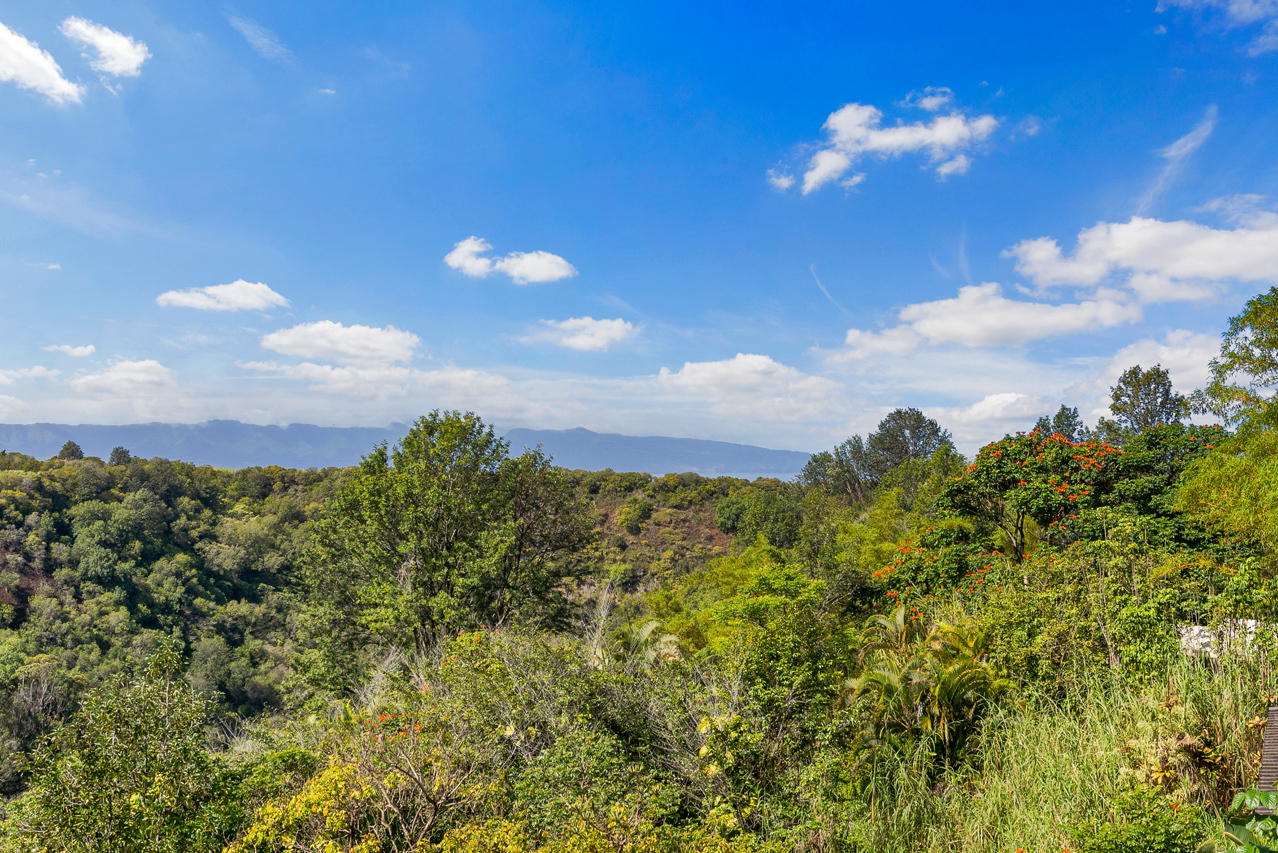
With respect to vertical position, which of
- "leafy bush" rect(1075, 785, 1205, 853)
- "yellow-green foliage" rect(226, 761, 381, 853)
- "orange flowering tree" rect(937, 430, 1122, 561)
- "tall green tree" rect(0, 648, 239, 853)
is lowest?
"yellow-green foliage" rect(226, 761, 381, 853)

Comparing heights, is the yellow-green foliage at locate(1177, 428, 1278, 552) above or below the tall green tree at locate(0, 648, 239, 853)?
above

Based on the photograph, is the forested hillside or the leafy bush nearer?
the leafy bush

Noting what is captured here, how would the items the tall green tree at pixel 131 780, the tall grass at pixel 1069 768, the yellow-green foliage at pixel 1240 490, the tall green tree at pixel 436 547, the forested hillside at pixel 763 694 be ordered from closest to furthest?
the tall green tree at pixel 131 780 < the tall grass at pixel 1069 768 < the forested hillside at pixel 763 694 < the yellow-green foliage at pixel 1240 490 < the tall green tree at pixel 436 547

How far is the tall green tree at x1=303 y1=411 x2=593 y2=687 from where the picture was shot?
40.0ft

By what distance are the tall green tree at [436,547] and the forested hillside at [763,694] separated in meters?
0.08

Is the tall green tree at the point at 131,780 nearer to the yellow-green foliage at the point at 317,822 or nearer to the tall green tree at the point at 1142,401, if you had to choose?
the yellow-green foliage at the point at 317,822

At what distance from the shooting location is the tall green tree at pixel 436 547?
40.0 feet

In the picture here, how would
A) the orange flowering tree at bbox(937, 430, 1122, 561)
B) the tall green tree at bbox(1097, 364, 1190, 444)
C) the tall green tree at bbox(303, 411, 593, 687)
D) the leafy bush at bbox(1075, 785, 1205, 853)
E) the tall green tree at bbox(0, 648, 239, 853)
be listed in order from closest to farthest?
1. the leafy bush at bbox(1075, 785, 1205, 853)
2. the tall green tree at bbox(0, 648, 239, 853)
3. the orange flowering tree at bbox(937, 430, 1122, 561)
4. the tall green tree at bbox(303, 411, 593, 687)
5. the tall green tree at bbox(1097, 364, 1190, 444)

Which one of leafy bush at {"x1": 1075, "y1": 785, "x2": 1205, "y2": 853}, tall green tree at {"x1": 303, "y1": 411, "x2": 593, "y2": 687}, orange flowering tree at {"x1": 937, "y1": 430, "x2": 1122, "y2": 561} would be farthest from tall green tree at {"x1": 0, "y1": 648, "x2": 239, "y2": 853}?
orange flowering tree at {"x1": 937, "y1": 430, "x2": 1122, "y2": 561}

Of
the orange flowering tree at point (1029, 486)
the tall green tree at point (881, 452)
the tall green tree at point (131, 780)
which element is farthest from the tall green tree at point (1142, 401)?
the tall green tree at point (131, 780)

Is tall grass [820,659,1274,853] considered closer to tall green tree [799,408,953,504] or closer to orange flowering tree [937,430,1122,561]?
orange flowering tree [937,430,1122,561]

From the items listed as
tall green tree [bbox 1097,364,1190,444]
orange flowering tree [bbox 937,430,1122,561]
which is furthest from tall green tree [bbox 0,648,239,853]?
tall green tree [bbox 1097,364,1190,444]

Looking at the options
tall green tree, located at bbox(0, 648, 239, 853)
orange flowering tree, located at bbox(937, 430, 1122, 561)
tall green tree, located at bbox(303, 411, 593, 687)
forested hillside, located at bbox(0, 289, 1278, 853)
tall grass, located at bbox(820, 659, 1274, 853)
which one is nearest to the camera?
tall green tree, located at bbox(0, 648, 239, 853)

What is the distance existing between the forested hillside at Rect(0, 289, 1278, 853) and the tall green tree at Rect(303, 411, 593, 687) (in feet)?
0.25
